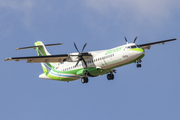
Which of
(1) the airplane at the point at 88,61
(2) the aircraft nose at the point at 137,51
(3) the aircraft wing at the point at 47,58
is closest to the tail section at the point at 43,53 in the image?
(1) the airplane at the point at 88,61

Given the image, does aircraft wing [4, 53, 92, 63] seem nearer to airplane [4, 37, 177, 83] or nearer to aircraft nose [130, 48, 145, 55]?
airplane [4, 37, 177, 83]

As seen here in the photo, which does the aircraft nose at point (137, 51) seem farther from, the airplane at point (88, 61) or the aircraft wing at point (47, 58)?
the aircraft wing at point (47, 58)

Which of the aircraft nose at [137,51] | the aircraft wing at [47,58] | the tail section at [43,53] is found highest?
the tail section at [43,53]

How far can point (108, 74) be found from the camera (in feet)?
118

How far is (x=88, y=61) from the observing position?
3431 cm

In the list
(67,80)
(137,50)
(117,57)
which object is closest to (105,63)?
(117,57)

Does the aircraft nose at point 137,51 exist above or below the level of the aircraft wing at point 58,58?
below

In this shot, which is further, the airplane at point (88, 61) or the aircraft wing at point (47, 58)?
the aircraft wing at point (47, 58)

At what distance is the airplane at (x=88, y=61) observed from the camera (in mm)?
30750

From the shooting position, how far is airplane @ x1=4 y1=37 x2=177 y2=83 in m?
30.8

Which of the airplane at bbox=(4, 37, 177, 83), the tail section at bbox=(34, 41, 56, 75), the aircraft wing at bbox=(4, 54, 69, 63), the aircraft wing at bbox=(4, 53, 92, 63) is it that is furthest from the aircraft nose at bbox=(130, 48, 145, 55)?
the tail section at bbox=(34, 41, 56, 75)

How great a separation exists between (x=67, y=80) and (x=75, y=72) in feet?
7.46

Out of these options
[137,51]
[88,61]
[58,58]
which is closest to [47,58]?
[58,58]

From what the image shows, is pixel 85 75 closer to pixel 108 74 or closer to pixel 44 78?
pixel 108 74
